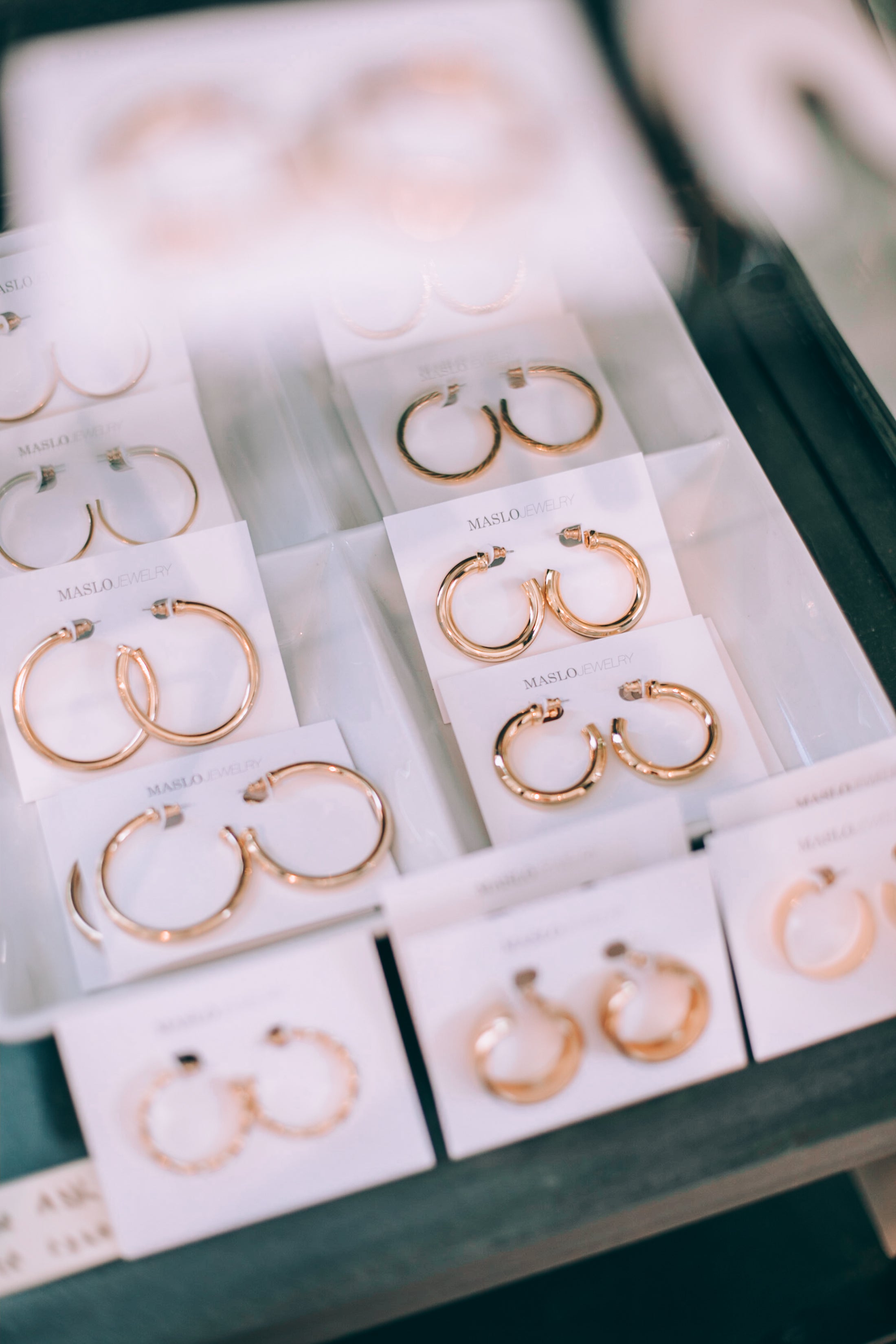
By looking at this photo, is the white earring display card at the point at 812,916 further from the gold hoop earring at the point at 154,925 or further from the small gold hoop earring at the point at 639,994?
the gold hoop earring at the point at 154,925

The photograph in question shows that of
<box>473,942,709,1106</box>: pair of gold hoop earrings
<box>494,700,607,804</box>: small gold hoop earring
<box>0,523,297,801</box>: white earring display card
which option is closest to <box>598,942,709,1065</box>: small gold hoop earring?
<box>473,942,709,1106</box>: pair of gold hoop earrings

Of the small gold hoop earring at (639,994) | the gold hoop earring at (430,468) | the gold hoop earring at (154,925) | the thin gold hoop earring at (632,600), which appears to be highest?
the gold hoop earring at (430,468)

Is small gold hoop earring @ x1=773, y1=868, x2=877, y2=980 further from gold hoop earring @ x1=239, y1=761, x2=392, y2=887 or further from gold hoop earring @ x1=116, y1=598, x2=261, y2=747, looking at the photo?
gold hoop earring @ x1=116, y1=598, x2=261, y2=747

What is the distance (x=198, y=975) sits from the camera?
0.45 meters

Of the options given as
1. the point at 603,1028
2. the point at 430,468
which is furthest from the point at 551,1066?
the point at 430,468

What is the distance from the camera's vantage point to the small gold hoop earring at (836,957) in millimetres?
486

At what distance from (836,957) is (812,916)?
0.07 ft

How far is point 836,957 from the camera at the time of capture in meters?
0.49

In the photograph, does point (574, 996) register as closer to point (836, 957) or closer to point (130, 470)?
point (836, 957)

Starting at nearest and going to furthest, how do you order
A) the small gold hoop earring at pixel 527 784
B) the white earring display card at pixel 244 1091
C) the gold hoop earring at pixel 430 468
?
the white earring display card at pixel 244 1091
the small gold hoop earring at pixel 527 784
the gold hoop earring at pixel 430 468

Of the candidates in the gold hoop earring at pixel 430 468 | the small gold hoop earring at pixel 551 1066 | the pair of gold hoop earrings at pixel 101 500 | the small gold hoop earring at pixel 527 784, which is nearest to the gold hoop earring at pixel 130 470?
the pair of gold hoop earrings at pixel 101 500

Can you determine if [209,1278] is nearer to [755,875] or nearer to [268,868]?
[268,868]

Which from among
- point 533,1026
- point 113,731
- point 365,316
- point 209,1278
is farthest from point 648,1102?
point 365,316

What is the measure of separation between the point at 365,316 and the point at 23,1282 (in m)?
0.59
